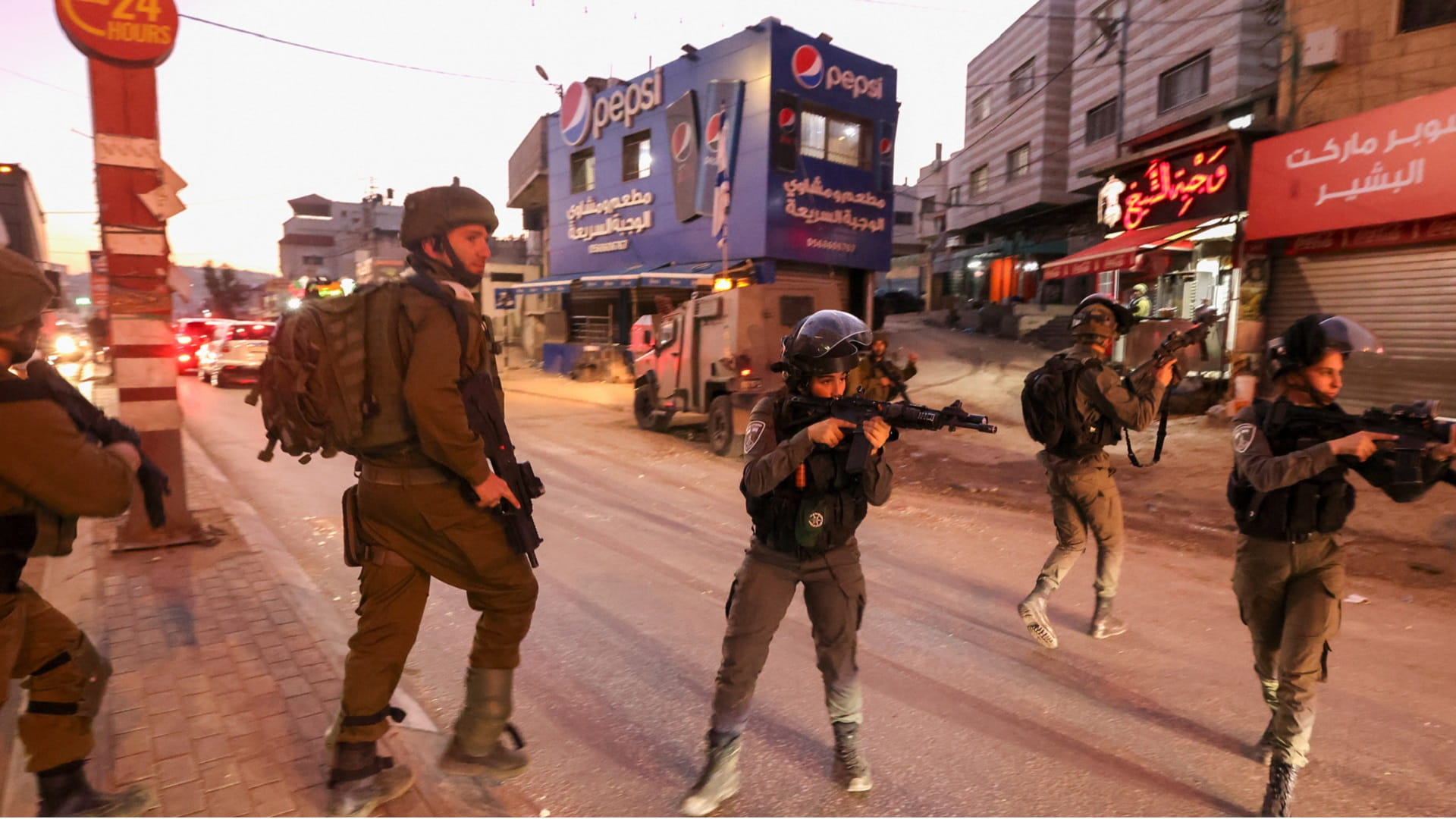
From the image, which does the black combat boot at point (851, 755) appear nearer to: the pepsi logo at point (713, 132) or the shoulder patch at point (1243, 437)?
the shoulder patch at point (1243, 437)

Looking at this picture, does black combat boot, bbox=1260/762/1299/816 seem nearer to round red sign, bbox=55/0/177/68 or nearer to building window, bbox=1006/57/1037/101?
round red sign, bbox=55/0/177/68

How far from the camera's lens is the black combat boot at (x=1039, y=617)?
4.06 metres

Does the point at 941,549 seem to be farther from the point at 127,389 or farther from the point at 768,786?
the point at 127,389

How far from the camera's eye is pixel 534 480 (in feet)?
8.95

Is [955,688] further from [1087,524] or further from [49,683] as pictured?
[49,683]

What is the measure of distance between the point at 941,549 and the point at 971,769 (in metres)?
3.20

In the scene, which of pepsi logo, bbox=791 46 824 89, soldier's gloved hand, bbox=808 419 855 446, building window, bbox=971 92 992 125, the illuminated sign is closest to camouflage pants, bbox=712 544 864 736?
soldier's gloved hand, bbox=808 419 855 446

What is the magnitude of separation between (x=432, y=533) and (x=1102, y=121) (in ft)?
81.9

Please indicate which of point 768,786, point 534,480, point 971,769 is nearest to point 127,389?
point 534,480

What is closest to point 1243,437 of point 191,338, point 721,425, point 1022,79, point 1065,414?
point 1065,414

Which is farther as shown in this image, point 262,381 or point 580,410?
point 580,410

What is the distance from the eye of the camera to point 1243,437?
115 inches

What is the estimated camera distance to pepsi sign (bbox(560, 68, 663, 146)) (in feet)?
70.8

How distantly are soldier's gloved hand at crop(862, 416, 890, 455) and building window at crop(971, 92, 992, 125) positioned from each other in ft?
104
